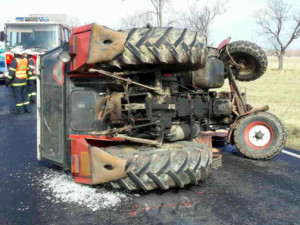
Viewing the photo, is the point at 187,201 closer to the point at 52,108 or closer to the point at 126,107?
the point at 126,107

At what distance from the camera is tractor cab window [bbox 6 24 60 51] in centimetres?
1290

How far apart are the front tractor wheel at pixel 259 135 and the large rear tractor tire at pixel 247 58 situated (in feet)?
2.89

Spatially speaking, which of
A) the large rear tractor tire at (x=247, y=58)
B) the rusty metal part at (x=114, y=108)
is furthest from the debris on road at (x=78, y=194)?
the large rear tractor tire at (x=247, y=58)

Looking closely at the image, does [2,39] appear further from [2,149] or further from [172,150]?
[172,150]

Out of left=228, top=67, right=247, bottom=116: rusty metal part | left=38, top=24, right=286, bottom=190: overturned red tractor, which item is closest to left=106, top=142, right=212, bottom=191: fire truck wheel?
left=38, top=24, right=286, bottom=190: overturned red tractor

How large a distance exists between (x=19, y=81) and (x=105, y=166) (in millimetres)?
8006

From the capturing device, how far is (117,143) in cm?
449

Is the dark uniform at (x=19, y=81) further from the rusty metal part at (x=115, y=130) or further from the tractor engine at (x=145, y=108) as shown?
the rusty metal part at (x=115, y=130)

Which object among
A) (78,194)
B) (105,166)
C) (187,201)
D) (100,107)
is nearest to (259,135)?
(187,201)

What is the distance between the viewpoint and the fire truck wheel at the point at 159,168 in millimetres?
3781

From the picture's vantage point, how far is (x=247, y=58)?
6180 mm

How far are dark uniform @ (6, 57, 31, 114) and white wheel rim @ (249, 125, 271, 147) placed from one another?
7.47 m

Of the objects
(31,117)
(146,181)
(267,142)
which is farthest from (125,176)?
(31,117)

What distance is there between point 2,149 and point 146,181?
12.1 feet
